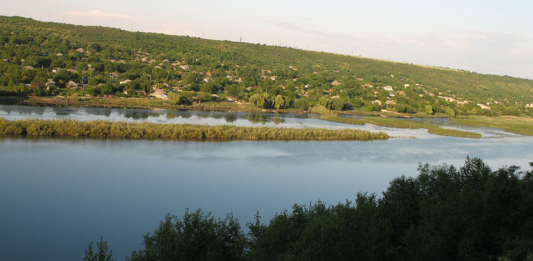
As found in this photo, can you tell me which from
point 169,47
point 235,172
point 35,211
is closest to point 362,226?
point 35,211

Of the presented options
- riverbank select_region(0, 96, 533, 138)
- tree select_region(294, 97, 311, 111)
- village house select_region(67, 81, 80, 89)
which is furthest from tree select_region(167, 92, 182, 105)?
tree select_region(294, 97, 311, 111)

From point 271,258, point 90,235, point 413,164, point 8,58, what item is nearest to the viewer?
point 271,258

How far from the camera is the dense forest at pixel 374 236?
8.47 meters

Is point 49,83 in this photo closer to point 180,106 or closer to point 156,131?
point 180,106

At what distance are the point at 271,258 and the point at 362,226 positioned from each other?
2.08m

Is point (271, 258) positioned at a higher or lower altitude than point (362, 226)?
lower

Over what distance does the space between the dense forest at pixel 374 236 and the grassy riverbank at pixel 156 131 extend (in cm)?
1795

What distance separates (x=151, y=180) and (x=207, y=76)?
2167 inches

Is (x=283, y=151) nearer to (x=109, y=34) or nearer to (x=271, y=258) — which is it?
(x=271, y=258)

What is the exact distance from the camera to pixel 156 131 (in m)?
27.9

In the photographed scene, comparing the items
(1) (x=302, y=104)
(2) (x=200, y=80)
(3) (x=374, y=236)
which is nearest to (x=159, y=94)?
(2) (x=200, y=80)

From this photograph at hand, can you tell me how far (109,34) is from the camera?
9244 centimetres

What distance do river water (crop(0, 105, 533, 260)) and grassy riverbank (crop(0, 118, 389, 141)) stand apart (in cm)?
134

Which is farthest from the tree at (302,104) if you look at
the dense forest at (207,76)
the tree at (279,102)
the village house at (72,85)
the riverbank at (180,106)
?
the village house at (72,85)
